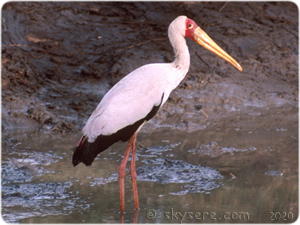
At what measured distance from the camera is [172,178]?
13.8ft

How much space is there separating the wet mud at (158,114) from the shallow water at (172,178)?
0.03ft

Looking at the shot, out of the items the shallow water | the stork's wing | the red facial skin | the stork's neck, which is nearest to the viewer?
the shallow water

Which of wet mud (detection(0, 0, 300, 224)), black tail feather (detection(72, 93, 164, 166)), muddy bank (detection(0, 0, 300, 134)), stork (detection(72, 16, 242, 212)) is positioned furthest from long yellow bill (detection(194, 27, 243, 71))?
muddy bank (detection(0, 0, 300, 134))

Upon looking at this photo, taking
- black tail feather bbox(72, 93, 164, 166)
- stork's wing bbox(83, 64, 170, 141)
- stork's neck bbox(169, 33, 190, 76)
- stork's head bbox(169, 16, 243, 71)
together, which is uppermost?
stork's head bbox(169, 16, 243, 71)

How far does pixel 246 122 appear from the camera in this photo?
546 centimetres

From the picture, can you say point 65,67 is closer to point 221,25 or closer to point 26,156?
point 26,156

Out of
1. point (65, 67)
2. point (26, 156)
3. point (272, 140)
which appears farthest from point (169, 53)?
point (26, 156)

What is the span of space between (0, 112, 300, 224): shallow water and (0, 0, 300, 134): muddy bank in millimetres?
425

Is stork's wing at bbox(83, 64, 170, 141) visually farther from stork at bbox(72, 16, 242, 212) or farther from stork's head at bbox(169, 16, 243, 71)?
stork's head at bbox(169, 16, 243, 71)

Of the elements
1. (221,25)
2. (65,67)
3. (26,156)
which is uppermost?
(221,25)

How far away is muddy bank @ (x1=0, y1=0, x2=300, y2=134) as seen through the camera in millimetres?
5641

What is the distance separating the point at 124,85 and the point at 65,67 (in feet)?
7.89

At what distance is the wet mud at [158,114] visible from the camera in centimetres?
388

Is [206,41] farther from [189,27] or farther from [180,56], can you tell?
[180,56]
